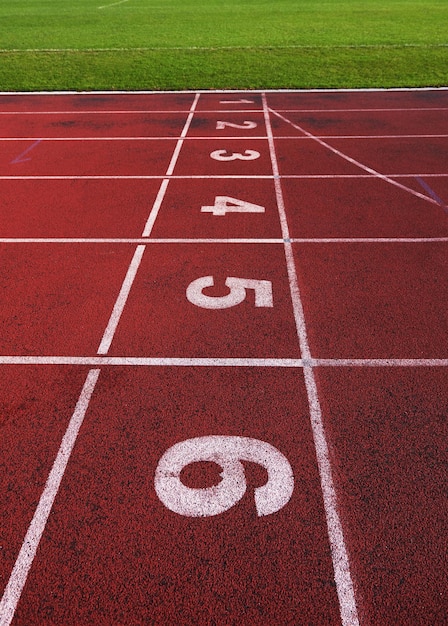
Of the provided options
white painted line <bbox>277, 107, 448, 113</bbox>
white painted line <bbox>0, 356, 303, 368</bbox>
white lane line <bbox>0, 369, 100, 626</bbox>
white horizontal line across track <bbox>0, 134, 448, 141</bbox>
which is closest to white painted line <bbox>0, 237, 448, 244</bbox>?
white painted line <bbox>0, 356, 303, 368</bbox>

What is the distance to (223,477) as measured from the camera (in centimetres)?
410

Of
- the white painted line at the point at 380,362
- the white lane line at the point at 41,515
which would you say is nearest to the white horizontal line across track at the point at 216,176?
the white painted line at the point at 380,362

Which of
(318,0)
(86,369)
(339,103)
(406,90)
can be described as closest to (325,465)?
(86,369)

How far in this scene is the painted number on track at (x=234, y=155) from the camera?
10328mm

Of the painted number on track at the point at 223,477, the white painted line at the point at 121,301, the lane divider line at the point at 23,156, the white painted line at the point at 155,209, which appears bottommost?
the painted number on track at the point at 223,477

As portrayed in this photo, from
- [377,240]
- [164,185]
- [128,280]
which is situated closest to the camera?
[128,280]

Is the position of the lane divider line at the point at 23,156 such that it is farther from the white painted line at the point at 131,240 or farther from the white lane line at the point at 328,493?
the white lane line at the point at 328,493

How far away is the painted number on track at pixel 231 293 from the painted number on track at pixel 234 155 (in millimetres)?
4488

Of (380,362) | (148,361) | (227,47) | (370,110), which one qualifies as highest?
(227,47)

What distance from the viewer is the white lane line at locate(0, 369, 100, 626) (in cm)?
337

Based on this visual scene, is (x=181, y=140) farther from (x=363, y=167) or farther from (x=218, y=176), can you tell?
(x=363, y=167)

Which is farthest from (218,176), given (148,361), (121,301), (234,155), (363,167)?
(148,361)

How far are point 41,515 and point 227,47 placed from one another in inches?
720

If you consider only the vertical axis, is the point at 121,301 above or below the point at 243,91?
above
